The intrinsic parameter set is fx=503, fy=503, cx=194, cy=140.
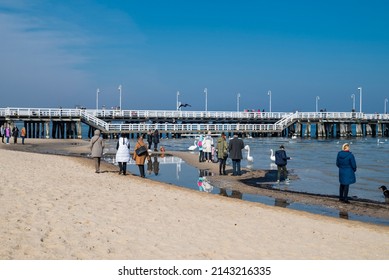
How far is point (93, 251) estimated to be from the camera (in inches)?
253

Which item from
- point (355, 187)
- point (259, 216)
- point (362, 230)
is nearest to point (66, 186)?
point (259, 216)

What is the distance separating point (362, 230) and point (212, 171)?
10.6m

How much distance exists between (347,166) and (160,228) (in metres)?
5.75

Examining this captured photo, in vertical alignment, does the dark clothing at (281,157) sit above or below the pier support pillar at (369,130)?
below

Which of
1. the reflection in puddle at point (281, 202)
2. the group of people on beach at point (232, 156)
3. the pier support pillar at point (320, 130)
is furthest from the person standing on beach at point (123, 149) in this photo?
the pier support pillar at point (320, 130)

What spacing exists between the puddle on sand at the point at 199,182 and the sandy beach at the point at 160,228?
0.91 meters

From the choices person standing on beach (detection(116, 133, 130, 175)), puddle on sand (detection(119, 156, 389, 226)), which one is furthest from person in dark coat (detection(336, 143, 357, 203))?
person standing on beach (detection(116, 133, 130, 175))

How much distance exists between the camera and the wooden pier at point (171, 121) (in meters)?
50.2

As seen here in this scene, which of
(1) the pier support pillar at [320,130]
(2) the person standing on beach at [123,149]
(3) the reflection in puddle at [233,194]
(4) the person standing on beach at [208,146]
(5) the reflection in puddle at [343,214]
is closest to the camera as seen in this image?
(5) the reflection in puddle at [343,214]

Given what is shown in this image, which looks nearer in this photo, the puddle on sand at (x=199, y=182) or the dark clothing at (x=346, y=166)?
the puddle on sand at (x=199, y=182)

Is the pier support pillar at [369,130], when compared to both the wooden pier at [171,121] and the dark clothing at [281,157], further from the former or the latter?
the dark clothing at [281,157]

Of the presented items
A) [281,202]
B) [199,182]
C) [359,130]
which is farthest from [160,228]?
[359,130]

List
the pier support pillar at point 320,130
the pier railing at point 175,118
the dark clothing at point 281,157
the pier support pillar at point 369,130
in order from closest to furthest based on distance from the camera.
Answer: the dark clothing at point 281,157
the pier railing at point 175,118
the pier support pillar at point 320,130
the pier support pillar at point 369,130

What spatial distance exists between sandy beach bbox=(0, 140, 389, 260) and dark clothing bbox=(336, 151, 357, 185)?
193 cm
